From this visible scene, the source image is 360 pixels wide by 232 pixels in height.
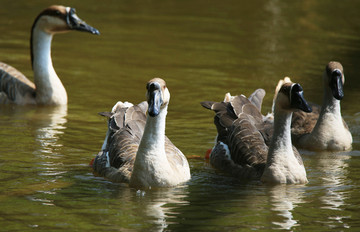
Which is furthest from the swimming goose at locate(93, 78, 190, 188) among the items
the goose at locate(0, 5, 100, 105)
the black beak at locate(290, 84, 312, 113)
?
the goose at locate(0, 5, 100, 105)

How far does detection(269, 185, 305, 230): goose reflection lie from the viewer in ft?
28.5

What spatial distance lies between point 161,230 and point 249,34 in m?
15.1

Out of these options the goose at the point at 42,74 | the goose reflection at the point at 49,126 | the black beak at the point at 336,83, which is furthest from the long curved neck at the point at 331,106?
the goose at the point at 42,74

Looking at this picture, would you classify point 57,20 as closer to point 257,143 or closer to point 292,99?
point 257,143

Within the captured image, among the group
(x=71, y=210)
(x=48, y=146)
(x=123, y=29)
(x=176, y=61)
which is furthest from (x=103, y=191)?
(x=123, y=29)

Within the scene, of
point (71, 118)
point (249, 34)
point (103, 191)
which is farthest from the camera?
point (249, 34)

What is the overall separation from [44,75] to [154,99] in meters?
6.42

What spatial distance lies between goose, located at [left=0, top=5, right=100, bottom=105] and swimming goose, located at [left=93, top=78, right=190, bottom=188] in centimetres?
382

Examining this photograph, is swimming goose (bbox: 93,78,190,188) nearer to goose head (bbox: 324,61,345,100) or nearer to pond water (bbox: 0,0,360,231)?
pond water (bbox: 0,0,360,231)

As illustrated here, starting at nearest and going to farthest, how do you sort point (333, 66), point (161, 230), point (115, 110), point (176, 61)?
point (161, 230), point (115, 110), point (333, 66), point (176, 61)

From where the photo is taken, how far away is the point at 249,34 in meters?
22.7

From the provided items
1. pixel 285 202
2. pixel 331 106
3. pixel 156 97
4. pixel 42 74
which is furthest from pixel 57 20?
pixel 285 202

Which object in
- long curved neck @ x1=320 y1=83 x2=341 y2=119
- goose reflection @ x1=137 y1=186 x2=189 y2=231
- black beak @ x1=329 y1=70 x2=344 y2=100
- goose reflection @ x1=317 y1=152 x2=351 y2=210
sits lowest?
A: goose reflection @ x1=137 y1=186 x2=189 y2=231

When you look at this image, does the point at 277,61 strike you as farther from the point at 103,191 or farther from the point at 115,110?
the point at 103,191
